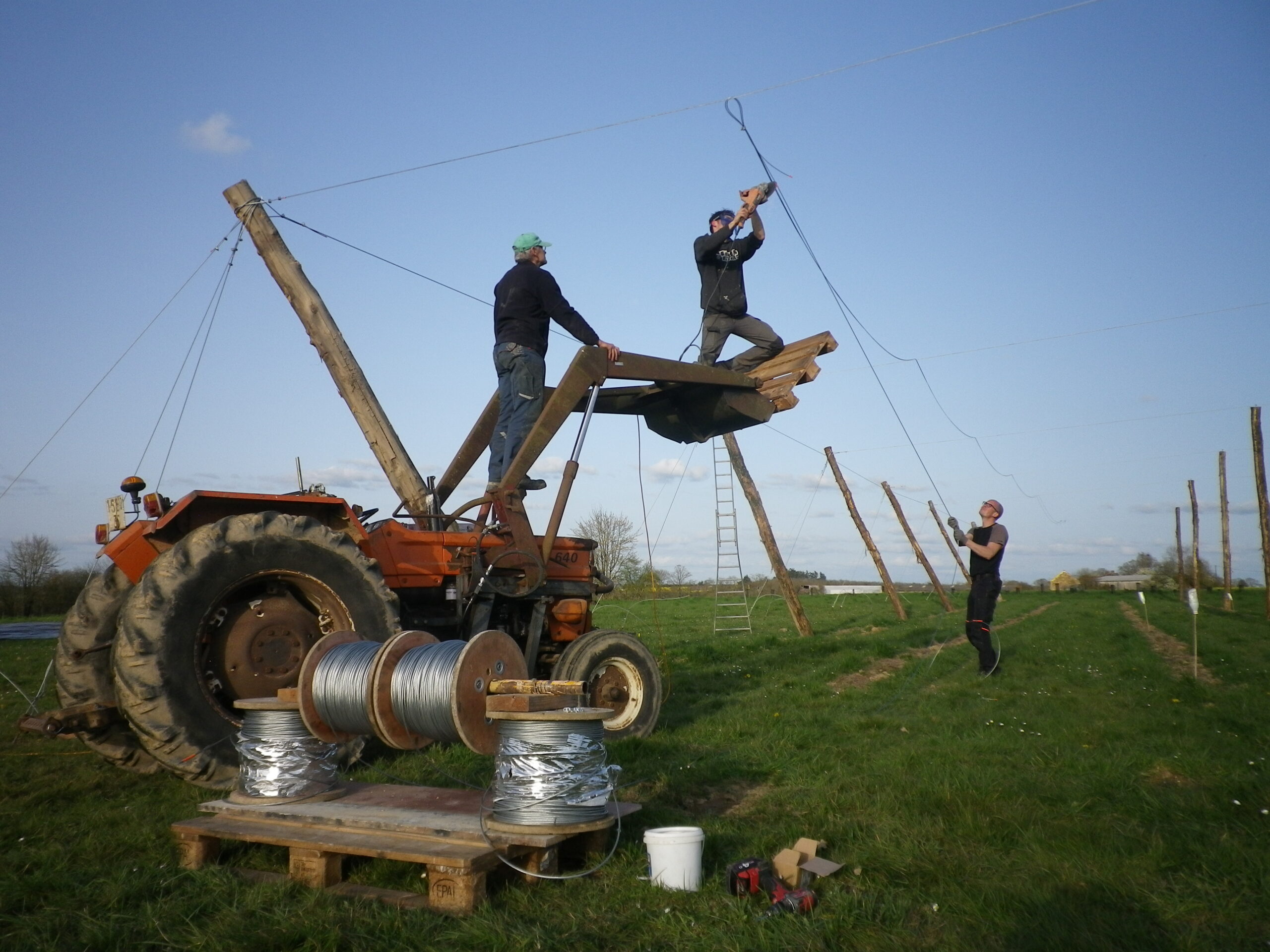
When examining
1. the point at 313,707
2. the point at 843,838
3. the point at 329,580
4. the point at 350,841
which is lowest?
the point at 843,838

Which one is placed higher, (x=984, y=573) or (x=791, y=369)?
(x=791, y=369)

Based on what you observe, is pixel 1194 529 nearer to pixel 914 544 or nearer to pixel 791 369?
pixel 914 544

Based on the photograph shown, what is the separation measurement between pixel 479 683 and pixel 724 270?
571 centimetres

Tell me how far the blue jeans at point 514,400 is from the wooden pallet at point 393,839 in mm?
3187

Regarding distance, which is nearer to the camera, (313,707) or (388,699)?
(388,699)

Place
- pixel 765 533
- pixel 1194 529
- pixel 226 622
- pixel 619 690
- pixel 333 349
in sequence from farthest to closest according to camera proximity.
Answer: pixel 1194 529 → pixel 765 533 → pixel 333 349 → pixel 619 690 → pixel 226 622

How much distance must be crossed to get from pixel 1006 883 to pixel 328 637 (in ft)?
11.4

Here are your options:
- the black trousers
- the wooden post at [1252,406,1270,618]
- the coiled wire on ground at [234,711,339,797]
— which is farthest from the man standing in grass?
the wooden post at [1252,406,1270,618]

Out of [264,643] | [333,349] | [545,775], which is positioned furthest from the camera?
[333,349]

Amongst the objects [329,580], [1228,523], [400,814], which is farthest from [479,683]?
[1228,523]

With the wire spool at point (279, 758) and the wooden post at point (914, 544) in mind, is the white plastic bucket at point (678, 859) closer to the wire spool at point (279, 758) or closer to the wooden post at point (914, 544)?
the wire spool at point (279, 758)

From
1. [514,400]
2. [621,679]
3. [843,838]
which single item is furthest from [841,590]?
[843,838]

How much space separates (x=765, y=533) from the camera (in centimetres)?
1755

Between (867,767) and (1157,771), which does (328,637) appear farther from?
(1157,771)
